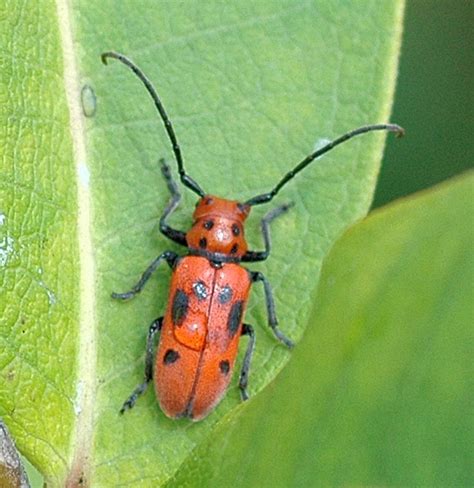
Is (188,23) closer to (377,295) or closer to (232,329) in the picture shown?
(232,329)

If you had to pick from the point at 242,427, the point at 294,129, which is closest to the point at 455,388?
the point at 242,427

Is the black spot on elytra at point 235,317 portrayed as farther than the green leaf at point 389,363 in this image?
Yes

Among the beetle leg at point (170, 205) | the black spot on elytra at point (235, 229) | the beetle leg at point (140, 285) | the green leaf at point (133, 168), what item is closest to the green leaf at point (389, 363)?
the green leaf at point (133, 168)

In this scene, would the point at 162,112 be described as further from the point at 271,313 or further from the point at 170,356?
the point at 170,356

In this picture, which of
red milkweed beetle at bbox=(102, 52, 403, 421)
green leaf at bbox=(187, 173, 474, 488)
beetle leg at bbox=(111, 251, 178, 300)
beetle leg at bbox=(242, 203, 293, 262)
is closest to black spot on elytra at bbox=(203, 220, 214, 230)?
red milkweed beetle at bbox=(102, 52, 403, 421)

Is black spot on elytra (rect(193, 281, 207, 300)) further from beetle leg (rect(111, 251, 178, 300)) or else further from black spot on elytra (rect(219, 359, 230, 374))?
beetle leg (rect(111, 251, 178, 300))

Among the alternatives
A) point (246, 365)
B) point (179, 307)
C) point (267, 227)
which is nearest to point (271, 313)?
point (246, 365)

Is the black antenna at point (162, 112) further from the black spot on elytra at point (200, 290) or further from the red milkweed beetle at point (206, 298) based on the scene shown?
the black spot on elytra at point (200, 290)
